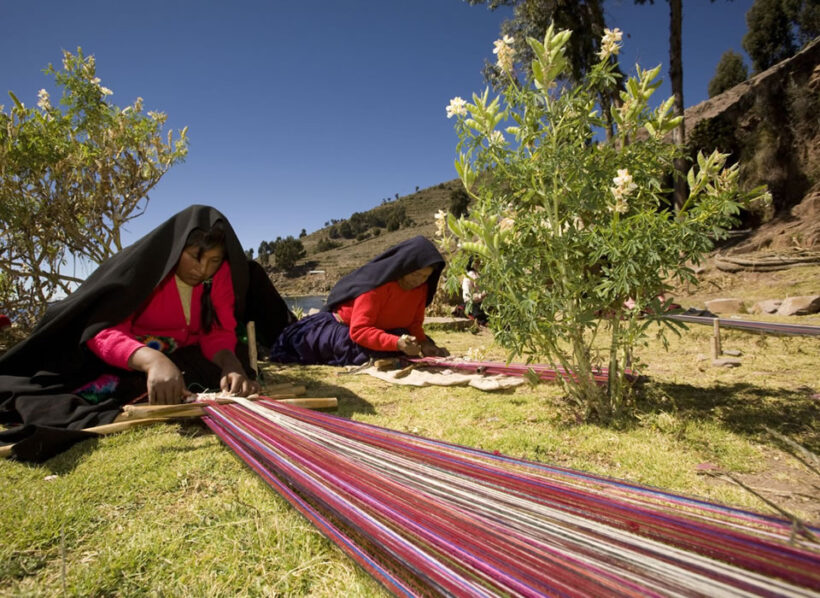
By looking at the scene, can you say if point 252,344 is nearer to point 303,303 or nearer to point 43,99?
point 43,99

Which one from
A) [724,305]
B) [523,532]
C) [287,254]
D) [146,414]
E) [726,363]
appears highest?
[287,254]

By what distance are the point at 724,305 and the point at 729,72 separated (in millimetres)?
34322

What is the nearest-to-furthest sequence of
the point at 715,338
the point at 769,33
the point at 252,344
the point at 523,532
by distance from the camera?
1. the point at 523,532
2. the point at 252,344
3. the point at 715,338
4. the point at 769,33

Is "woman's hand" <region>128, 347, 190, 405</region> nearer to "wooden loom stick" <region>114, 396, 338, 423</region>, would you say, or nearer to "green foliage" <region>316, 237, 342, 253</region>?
"wooden loom stick" <region>114, 396, 338, 423</region>

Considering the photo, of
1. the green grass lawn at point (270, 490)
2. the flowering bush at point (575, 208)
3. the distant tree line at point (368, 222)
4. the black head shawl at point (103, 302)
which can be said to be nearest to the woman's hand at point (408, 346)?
the green grass lawn at point (270, 490)

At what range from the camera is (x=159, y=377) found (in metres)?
2.17

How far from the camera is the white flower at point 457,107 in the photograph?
2121mm

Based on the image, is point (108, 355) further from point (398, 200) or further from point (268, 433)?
point (398, 200)

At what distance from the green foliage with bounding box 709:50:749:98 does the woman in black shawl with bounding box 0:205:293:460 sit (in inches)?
1544

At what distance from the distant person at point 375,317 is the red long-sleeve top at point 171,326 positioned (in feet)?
3.98

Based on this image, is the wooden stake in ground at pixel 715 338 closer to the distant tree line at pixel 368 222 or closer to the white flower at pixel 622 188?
the white flower at pixel 622 188

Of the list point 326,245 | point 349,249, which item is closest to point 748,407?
point 349,249

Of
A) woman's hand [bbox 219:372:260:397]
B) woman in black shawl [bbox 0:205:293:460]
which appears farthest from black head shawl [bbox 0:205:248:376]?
woman's hand [bbox 219:372:260:397]

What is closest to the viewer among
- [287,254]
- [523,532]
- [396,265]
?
[523,532]
